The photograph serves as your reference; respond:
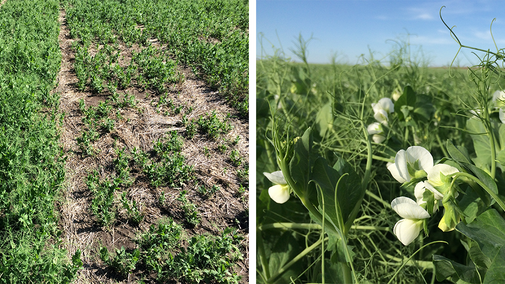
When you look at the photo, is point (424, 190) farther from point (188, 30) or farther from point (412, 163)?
point (188, 30)

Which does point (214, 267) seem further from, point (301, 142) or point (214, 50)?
point (214, 50)

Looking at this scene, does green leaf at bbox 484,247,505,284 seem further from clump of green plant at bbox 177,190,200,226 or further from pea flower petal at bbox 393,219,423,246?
clump of green plant at bbox 177,190,200,226

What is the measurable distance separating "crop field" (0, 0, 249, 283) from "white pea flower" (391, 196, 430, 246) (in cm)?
80

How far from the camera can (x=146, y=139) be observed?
5.74 feet

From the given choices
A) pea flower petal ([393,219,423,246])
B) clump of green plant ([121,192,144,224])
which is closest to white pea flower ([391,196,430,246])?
pea flower petal ([393,219,423,246])

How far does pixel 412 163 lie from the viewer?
0.45 meters

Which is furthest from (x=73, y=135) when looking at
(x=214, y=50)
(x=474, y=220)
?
(x=474, y=220)

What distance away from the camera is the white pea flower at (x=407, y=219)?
0.41m

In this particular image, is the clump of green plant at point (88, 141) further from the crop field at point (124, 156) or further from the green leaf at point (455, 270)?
the green leaf at point (455, 270)

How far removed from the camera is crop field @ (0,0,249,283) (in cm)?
115

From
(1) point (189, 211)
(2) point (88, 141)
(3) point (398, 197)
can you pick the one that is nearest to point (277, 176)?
(3) point (398, 197)

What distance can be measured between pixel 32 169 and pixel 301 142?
1.36m

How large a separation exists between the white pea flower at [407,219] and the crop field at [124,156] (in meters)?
0.80

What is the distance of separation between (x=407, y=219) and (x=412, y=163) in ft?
0.23
